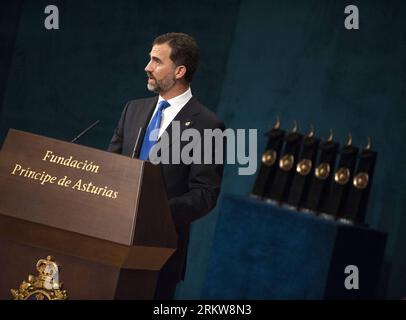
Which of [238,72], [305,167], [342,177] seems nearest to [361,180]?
[342,177]

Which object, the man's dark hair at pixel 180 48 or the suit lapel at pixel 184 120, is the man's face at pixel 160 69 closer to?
the man's dark hair at pixel 180 48

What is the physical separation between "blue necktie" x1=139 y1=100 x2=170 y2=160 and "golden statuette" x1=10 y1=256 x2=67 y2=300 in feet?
2.19

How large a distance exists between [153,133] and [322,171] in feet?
8.63

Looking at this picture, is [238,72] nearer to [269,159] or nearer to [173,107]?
[269,159]

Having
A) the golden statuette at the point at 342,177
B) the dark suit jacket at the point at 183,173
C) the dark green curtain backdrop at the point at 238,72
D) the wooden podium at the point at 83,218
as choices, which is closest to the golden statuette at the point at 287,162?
the golden statuette at the point at 342,177

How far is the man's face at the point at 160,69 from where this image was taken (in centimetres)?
325

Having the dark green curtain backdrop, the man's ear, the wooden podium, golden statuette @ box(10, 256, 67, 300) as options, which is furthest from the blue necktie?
the dark green curtain backdrop

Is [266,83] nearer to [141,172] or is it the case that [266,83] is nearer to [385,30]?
[385,30]

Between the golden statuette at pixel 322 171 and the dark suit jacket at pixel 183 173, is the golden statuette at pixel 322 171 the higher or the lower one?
the higher one

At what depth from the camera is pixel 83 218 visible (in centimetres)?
265

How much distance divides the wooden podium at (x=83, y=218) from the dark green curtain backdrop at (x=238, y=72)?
11.8 feet

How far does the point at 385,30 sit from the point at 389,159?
3.08ft

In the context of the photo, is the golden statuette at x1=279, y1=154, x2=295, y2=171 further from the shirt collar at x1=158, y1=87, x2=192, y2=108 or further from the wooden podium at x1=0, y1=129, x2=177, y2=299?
the wooden podium at x1=0, y1=129, x2=177, y2=299

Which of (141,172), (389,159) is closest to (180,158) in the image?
(141,172)
